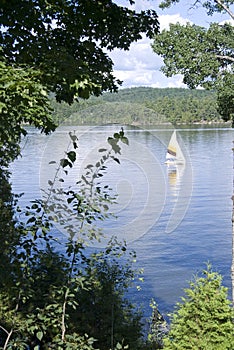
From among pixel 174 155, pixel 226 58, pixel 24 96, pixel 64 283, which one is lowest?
pixel 174 155

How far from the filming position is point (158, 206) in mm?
20047

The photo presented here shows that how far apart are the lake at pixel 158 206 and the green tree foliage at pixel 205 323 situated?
1766 millimetres

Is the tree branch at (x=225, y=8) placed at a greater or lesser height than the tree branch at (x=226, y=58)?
greater

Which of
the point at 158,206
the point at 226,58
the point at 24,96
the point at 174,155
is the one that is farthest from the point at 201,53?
the point at 174,155

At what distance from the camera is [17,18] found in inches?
106

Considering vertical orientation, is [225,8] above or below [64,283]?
above

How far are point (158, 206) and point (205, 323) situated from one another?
16.3m

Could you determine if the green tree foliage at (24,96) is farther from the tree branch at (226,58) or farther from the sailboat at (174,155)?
the sailboat at (174,155)

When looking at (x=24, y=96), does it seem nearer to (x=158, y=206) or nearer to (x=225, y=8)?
(x=225, y=8)

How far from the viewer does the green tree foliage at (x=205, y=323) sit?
374 centimetres

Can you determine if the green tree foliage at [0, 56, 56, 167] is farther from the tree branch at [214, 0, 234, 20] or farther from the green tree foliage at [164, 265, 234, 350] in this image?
the tree branch at [214, 0, 234, 20]

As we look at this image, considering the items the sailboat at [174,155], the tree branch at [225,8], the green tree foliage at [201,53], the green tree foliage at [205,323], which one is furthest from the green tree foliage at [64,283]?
the sailboat at [174,155]

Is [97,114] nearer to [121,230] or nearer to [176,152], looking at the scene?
[121,230]

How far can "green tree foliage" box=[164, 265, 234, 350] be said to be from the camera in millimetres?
3736
